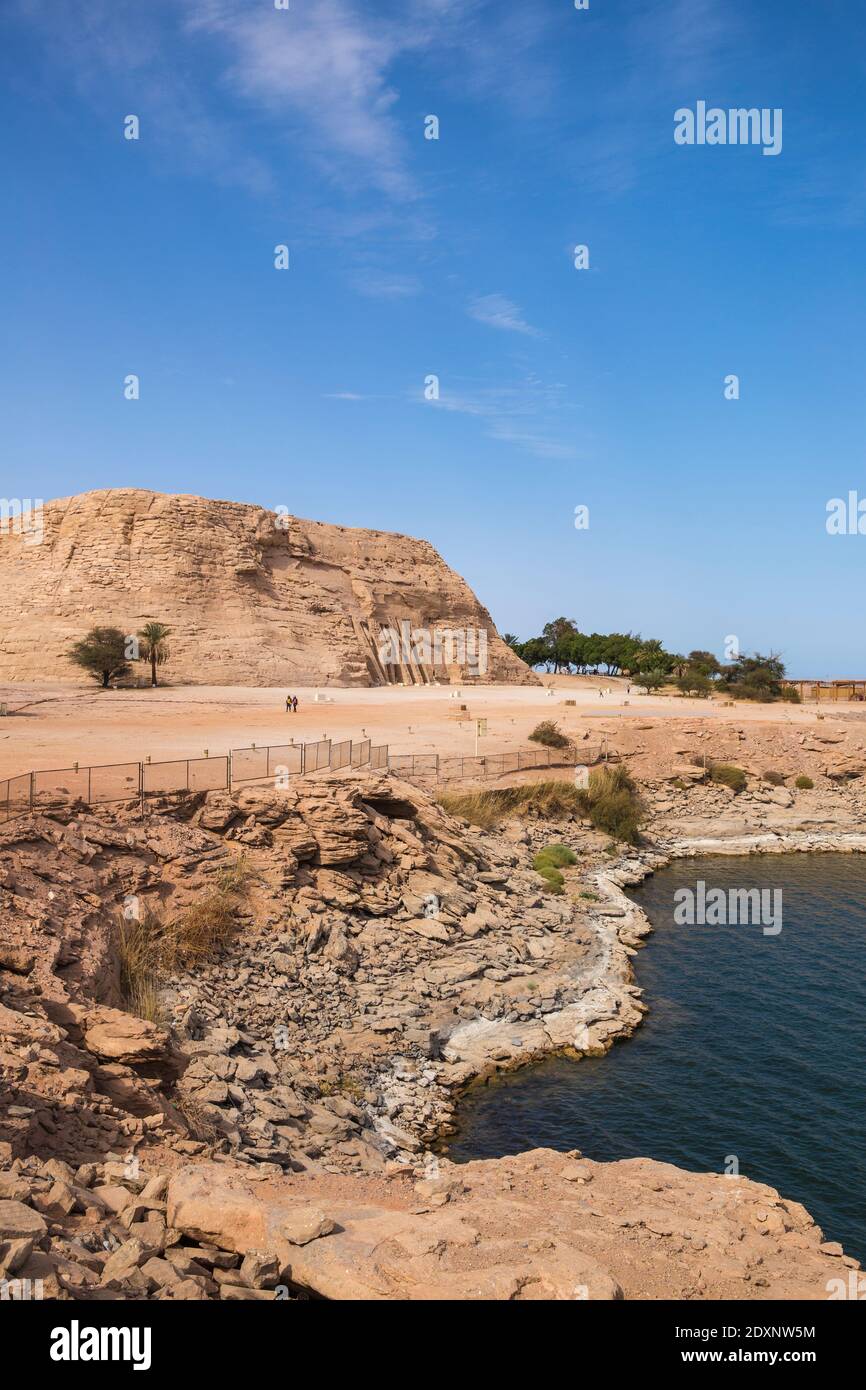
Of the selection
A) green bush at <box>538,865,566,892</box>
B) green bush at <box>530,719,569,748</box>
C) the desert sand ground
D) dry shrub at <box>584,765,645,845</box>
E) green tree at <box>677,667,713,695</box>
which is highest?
green tree at <box>677,667,713,695</box>

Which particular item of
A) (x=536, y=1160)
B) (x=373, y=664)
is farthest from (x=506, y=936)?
(x=373, y=664)

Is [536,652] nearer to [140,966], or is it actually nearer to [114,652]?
[114,652]

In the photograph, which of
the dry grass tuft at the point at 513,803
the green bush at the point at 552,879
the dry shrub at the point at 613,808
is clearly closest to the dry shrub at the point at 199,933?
the green bush at the point at 552,879

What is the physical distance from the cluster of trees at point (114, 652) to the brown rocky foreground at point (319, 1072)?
31.5 meters

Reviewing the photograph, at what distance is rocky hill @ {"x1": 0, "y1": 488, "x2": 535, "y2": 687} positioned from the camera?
58469mm

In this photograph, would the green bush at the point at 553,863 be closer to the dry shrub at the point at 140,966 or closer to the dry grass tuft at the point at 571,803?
the dry grass tuft at the point at 571,803

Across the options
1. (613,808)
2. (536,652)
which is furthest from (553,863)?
(536,652)

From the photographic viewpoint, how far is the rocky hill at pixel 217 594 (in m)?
58.5

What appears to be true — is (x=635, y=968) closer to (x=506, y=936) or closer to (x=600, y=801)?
(x=506, y=936)

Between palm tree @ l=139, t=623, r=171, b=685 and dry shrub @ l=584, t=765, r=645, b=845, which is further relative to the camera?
palm tree @ l=139, t=623, r=171, b=685

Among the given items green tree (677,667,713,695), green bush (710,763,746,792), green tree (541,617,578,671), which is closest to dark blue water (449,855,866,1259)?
green bush (710,763,746,792)

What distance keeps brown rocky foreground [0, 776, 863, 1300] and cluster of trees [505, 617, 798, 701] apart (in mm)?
50283

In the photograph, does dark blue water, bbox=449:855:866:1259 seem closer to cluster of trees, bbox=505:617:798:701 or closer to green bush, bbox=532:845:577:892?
green bush, bbox=532:845:577:892

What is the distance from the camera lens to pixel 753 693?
217 ft
